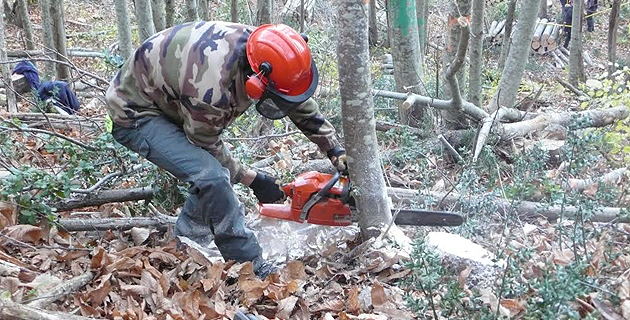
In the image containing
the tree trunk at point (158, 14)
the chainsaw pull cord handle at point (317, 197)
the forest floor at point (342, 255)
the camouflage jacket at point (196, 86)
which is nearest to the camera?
the forest floor at point (342, 255)

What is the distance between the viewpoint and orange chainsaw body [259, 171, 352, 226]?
365 cm

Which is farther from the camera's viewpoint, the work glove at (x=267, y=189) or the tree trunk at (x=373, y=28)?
the tree trunk at (x=373, y=28)

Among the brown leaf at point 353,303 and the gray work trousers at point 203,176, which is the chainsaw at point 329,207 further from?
the brown leaf at point 353,303

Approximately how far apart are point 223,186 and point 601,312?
207cm

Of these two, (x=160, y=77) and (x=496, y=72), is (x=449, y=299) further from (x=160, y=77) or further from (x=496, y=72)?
(x=496, y=72)

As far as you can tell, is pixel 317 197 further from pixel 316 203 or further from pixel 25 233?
pixel 25 233

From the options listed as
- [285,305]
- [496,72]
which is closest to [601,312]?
[285,305]

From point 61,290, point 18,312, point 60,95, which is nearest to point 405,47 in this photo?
point 60,95

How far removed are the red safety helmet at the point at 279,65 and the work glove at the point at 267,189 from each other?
854 mm

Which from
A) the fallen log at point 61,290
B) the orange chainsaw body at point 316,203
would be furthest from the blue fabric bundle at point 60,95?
the orange chainsaw body at point 316,203

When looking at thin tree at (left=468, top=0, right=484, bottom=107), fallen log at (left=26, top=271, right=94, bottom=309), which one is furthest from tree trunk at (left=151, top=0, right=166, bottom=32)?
fallen log at (left=26, top=271, right=94, bottom=309)

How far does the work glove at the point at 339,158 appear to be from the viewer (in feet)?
12.3

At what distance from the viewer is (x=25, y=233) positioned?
377 centimetres

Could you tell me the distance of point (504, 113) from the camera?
6.06 metres
